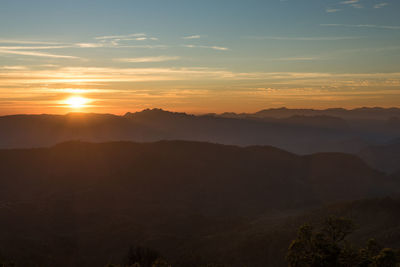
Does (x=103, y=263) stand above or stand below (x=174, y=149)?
below

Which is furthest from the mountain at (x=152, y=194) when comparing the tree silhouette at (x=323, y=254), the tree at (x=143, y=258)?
the tree silhouette at (x=323, y=254)

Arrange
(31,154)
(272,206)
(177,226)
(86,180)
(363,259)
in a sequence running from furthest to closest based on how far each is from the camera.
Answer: (31,154) < (86,180) < (272,206) < (177,226) < (363,259)

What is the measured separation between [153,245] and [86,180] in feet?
233

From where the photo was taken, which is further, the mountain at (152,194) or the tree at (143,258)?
the mountain at (152,194)

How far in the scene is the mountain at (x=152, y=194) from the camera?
248ft

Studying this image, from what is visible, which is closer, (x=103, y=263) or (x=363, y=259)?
(x=363, y=259)

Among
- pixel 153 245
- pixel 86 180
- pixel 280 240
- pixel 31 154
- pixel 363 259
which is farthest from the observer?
pixel 31 154

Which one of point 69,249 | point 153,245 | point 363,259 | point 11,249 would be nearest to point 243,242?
point 153,245

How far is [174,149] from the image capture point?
16612 cm

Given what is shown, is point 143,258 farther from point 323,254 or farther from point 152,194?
point 152,194

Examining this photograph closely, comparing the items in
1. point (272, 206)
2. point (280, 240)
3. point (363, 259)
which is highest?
point (363, 259)

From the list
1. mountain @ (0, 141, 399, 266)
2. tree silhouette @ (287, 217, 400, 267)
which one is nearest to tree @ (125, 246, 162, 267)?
mountain @ (0, 141, 399, 266)

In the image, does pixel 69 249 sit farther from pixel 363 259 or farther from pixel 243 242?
pixel 363 259

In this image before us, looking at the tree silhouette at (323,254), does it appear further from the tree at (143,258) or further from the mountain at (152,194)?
the mountain at (152,194)
